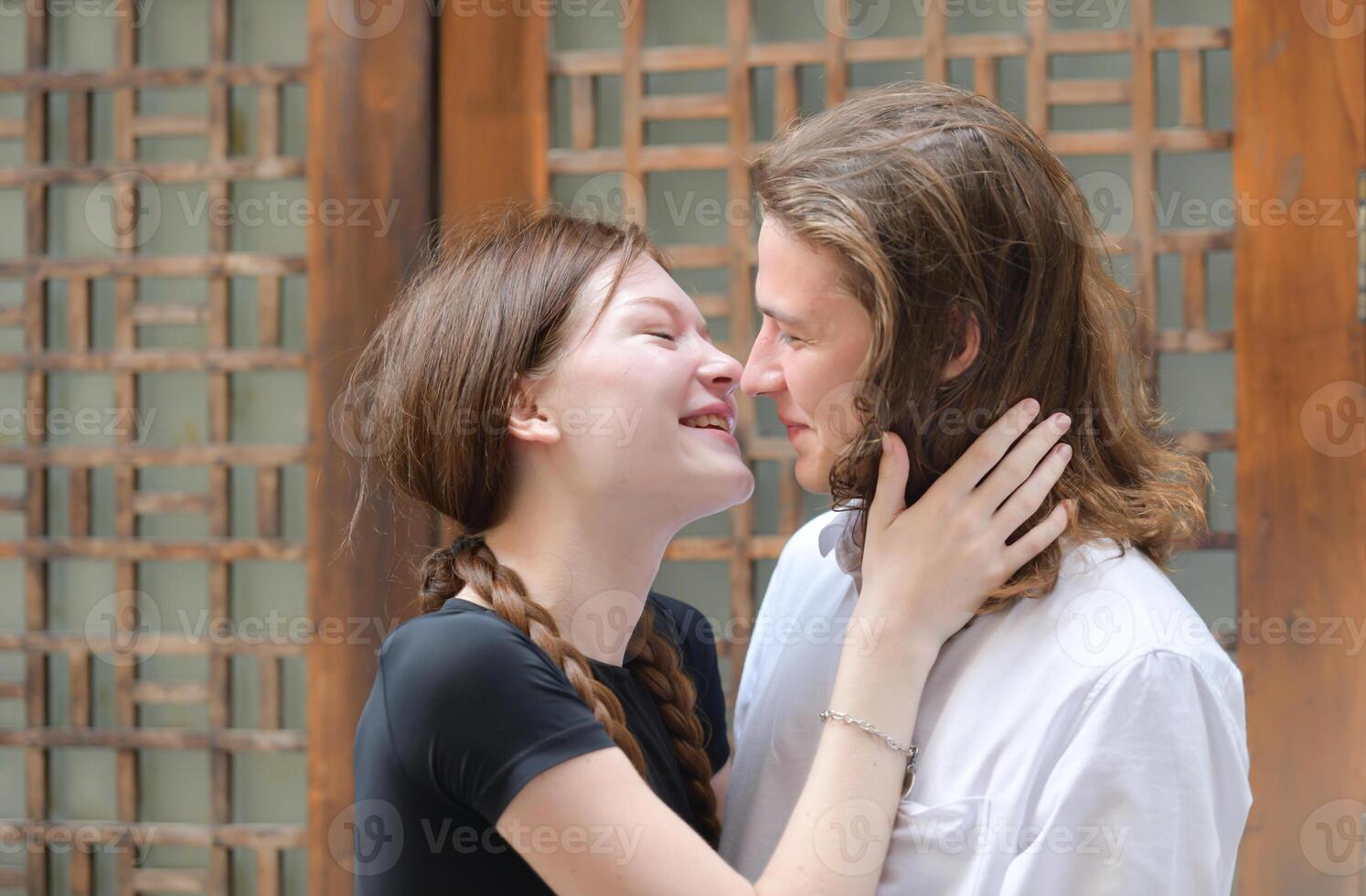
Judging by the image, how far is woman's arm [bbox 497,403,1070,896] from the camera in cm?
90

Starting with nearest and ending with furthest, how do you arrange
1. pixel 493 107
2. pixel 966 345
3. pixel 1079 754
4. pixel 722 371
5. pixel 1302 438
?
pixel 1079 754 < pixel 966 345 < pixel 722 371 < pixel 1302 438 < pixel 493 107

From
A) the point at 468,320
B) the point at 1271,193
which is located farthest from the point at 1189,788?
the point at 1271,193

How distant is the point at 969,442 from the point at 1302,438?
25.5 inches

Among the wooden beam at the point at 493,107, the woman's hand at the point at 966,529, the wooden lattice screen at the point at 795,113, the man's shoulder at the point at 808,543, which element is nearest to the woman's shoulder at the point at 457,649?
the woman's hand at the point at 966,529

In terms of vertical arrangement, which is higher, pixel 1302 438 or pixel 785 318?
pixel 785 318

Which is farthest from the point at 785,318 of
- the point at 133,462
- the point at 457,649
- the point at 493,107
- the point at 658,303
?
the point at 133,462

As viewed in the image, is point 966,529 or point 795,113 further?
point 795,113

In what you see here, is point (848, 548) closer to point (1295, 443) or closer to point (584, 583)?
point (584, 583)

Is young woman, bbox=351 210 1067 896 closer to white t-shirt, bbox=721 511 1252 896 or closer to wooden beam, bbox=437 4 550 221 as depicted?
white t-shirt, bbox=721 511 1252 896

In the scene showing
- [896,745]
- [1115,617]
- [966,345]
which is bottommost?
[896,745]

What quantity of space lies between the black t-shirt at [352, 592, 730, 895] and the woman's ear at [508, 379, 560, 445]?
159 mm

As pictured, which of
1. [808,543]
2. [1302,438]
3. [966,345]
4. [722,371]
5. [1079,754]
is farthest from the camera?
[1302,438]

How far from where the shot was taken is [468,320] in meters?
1.09

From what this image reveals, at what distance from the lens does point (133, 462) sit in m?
1.61
